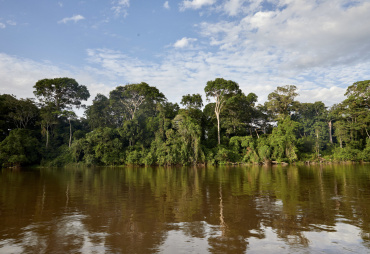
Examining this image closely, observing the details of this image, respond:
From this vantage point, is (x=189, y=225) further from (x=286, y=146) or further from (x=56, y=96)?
(x=56, y=96)

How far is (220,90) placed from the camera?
40781 mm

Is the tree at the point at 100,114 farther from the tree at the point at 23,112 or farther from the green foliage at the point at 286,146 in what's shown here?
the green foliage at the point at 286,146

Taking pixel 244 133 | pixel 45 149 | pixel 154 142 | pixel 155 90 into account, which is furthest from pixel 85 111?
pixel 244 133

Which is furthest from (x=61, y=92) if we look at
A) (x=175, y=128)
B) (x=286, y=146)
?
(x=286, y=146)

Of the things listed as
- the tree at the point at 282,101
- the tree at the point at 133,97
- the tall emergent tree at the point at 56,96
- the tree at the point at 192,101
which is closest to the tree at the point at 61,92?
the tall emergent tree at the point at 56,96

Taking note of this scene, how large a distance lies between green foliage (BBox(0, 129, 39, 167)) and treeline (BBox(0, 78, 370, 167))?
13 centimetres

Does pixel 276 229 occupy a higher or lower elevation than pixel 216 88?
lower

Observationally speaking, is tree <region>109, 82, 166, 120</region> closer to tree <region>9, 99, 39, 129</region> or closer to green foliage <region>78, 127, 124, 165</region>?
green foliage <region>78, 127, 124, 165</region>

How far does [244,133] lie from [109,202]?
39270 mm

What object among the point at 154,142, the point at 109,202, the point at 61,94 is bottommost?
the point at 109,202

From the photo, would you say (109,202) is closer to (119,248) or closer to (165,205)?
(165,205)

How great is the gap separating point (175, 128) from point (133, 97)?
Result: 12120 millimetres

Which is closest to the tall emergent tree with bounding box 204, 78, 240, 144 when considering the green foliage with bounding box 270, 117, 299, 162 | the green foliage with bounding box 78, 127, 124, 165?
the green foliage with bounding box 270, 117, 299, 162

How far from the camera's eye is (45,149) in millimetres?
40156
